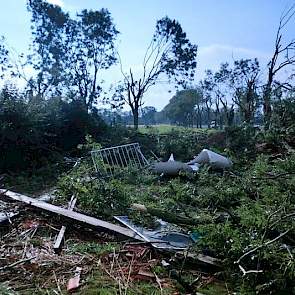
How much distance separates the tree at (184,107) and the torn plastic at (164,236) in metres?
25.8

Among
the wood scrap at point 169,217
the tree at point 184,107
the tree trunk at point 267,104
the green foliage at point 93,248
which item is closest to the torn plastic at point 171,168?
the wood scrap at point 169,217

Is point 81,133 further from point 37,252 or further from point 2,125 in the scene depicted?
point 37,252

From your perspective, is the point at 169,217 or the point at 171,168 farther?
the point at 171,168

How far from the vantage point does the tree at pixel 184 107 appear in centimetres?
3092

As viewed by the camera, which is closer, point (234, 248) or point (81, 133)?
point (234, 248)

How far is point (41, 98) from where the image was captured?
455 inches

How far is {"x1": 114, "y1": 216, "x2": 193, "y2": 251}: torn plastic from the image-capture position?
12.5 ft

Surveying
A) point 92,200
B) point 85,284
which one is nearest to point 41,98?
point 92,200

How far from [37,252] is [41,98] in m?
8.55

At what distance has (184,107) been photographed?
33875 millimetres

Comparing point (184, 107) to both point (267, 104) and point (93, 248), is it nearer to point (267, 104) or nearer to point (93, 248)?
point (267, 104)

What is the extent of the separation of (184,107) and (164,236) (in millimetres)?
30288

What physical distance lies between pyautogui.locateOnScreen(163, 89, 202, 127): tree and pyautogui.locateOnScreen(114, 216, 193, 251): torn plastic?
25.8 m

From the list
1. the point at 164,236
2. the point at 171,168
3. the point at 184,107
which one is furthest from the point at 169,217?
the point at 184,107
